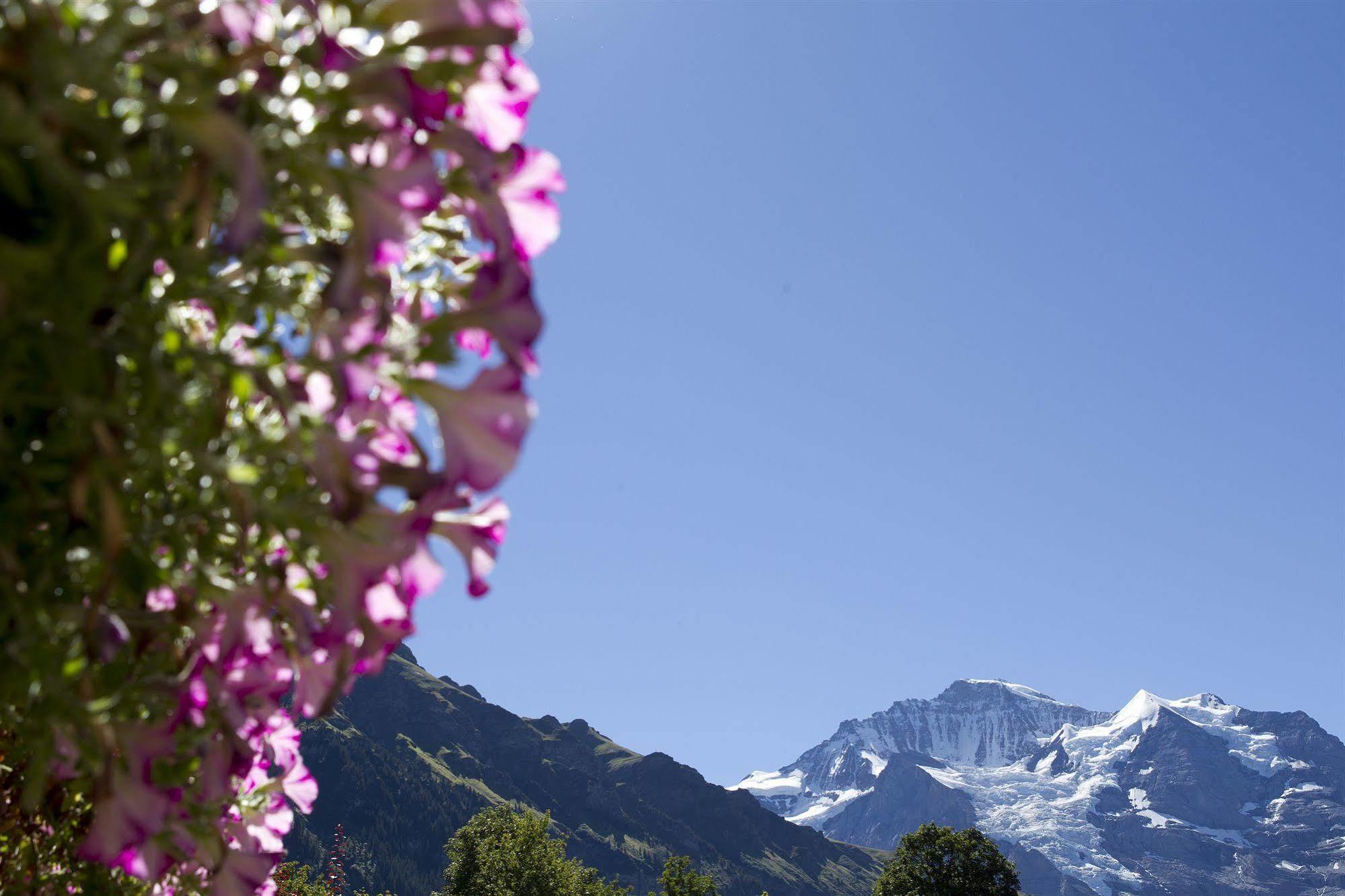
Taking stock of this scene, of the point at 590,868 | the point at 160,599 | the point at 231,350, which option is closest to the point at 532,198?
the point at 231,350

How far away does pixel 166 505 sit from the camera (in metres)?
2.26

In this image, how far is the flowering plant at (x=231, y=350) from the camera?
171cm

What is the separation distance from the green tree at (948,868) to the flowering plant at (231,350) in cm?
7375

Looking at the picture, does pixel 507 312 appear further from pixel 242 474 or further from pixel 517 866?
pixel 517 866

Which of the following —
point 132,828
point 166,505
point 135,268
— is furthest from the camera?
point 132,828

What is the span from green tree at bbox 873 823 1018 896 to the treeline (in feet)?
0.16

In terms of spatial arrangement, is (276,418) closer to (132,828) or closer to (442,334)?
(442,334)

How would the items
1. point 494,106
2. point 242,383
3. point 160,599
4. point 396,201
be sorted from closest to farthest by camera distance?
point 242,383 → point 396,201 → point 494,106 → point 160,599

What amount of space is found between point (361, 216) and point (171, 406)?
1.79 feet

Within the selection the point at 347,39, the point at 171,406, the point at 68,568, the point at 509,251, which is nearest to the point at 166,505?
the point at 68,568

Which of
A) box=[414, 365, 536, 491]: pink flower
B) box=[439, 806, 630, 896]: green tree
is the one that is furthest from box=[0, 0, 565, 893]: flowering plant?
box=[439, 806, 630, 896]: green tree

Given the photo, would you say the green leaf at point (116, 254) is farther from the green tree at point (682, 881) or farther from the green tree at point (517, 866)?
the green tree at point (682, 881)

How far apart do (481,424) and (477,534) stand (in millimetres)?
531

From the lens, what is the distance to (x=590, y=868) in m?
68.0
